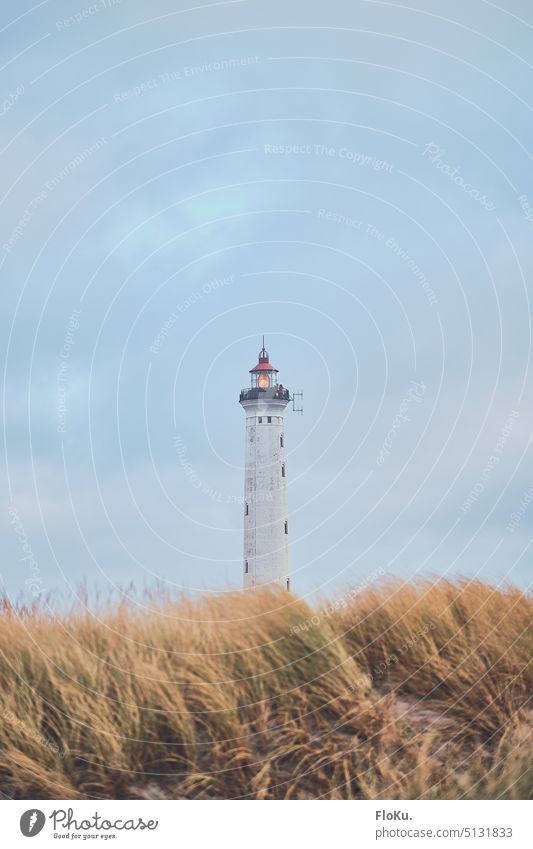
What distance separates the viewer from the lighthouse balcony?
54.1 meters

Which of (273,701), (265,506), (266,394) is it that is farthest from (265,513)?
(273,701)

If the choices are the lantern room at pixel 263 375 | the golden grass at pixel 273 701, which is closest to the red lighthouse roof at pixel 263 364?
the lantern room at pixel 263 375

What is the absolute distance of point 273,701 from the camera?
479 inches

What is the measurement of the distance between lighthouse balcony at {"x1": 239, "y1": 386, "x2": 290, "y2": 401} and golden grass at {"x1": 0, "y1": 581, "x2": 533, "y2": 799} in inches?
1586

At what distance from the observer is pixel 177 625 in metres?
13.2

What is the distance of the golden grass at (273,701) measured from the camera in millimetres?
11414

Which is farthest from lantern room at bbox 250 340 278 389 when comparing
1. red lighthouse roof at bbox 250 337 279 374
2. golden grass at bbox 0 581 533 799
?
golden grass at bbox 0 581 533 799

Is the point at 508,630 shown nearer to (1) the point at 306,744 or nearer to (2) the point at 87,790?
(1) the point at 306,744

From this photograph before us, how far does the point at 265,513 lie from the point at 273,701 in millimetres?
39943

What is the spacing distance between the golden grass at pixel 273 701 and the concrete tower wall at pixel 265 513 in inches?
1497

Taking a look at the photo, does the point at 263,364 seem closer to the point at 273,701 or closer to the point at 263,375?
the point at 263,375

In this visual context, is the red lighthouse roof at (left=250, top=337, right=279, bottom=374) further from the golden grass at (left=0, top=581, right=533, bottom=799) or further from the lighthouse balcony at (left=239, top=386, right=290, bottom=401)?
the golden grass at (left=0, top=581, right=533, bottom=799)

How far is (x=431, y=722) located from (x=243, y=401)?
43.1m
